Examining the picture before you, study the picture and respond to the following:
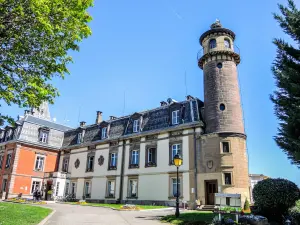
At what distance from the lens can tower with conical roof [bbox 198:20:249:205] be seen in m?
22.1

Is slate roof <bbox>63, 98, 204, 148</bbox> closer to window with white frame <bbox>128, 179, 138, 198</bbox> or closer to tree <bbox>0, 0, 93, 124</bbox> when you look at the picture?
window with white frame <bbox>128, 179, 138, 198</bbox>

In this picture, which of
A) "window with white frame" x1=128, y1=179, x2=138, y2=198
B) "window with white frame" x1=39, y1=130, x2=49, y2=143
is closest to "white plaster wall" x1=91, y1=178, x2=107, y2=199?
"window with white frame" x1=128, y1=179, x2=138, y2=198

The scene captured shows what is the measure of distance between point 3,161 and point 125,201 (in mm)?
18924

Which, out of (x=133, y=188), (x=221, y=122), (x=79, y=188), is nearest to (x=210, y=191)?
(x=221, y=122)

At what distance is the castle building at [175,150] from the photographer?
74.4ft

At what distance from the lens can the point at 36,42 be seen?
10578mm

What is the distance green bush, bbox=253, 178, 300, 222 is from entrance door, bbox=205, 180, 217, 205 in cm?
962

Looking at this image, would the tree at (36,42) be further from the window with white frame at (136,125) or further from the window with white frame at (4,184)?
the window with white frame at (4,184)

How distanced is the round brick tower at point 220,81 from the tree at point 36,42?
1605 cm

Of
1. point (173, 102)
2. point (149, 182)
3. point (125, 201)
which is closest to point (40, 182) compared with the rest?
point (125, 201)

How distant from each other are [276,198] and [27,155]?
31.1m

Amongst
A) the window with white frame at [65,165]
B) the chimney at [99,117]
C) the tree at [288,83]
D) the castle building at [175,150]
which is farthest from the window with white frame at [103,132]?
the tree at [288,83]

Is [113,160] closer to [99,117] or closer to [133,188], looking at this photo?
[133,188]

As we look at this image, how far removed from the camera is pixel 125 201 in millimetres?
27516
